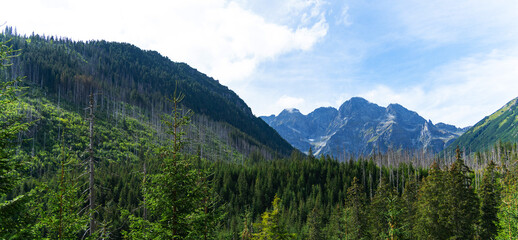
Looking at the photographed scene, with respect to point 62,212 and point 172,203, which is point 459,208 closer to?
point 172,203

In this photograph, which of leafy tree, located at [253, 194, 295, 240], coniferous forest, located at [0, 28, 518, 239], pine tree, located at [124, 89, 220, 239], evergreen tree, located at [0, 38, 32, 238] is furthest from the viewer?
leafy tree, located at [253, 194, 295, 240]

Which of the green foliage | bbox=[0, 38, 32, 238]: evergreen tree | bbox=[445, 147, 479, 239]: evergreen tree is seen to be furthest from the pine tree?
bbox=[445, 147, 479, 239]: evergreen tree

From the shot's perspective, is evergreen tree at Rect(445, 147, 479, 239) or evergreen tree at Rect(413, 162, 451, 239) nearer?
evergreen tree at Rect(445, 147, 479, 239)

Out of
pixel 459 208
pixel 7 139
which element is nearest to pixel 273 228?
pixel 7 139

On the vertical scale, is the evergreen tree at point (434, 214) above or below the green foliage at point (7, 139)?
below

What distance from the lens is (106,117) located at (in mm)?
184500

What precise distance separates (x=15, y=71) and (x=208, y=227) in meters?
233

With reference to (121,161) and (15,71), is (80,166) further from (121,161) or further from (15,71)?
(15,71)

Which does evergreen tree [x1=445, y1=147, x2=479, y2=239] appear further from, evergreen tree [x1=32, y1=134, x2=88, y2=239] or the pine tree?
evergreen tree [x1=32, y1=134, x2=88, y2=239]

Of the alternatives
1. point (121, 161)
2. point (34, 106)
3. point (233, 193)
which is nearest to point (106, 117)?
point (34, 106)

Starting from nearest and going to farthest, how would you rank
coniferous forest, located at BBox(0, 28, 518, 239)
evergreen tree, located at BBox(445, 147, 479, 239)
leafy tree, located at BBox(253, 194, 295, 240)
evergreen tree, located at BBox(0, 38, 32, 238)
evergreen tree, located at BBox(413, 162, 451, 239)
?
evergreen tree, located at BBox(0, 38, 32, 238) → coniferous forest, located at BBox(0, 28, 518, 239) → leafy tree, located at BBox(253, 194, 295, 240) → evergreen tree, located at BBox(445, 147, 479, 239) → evergreen tree, located at BBox(413, 162, 451, 239)

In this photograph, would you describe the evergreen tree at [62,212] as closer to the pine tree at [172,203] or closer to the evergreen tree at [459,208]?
the pine tree at [172,203]

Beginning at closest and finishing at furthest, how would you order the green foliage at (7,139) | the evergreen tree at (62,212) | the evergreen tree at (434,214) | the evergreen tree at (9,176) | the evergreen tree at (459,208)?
the evergreen tree at (9,176), the green foliage at (7,139), the evergreen tree at (62,212), the evergreen tree at (459,208), the evergreen tree at (434,214)

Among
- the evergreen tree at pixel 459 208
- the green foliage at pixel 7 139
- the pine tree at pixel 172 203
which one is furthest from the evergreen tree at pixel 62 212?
the evergreen tree at pixel 459 208
